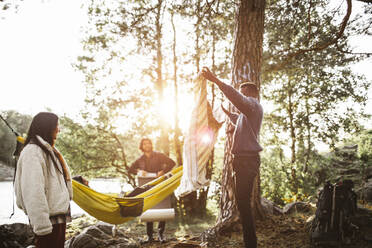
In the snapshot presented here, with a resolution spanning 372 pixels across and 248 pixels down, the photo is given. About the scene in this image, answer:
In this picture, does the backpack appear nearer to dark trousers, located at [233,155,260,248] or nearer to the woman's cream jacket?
dark trousers, located at [233,155,260,248]

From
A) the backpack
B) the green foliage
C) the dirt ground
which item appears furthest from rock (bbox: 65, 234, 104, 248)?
the green foliage

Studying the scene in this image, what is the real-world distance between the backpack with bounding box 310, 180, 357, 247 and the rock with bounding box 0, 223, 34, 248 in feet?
10.2

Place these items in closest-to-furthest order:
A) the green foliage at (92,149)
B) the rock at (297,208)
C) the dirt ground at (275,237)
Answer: the dirt ground at (275,237) < the rock at (297,208) < the green foliage at (92,149)

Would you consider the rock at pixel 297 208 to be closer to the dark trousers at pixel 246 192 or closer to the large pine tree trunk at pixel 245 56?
the large pine tree trunk at pixel 245 56

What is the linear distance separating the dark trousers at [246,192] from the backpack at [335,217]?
2.10ft

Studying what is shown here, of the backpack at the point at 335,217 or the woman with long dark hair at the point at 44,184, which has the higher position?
the woman with long dark hair at the point at 44,184

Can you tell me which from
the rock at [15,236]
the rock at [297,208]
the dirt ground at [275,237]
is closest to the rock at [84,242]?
the dirt ground at [275,237]

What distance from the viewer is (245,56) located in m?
2.48

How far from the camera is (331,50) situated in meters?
4.89

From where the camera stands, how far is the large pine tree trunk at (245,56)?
2.42 m

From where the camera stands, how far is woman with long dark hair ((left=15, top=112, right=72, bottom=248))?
1064mm

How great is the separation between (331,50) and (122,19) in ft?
14.6

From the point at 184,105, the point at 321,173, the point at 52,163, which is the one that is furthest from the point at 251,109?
the point at 321,173

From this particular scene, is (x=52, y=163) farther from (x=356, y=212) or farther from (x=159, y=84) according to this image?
(x=159, y=84)
